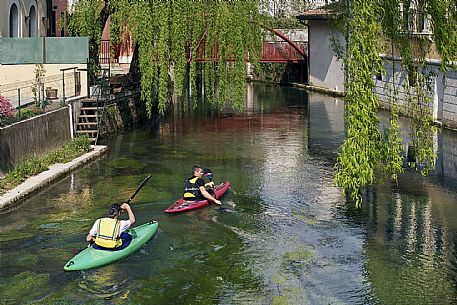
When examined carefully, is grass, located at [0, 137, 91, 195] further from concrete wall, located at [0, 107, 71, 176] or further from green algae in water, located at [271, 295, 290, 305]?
green algae in water, located at [271, 295, 290, 305]

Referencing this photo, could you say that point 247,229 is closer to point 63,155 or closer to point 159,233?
point 159,233

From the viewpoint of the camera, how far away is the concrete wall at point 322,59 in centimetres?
5128

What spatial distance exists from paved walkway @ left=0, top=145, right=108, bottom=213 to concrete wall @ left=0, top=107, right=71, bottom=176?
72 cm

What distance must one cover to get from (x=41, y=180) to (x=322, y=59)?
35.6 m

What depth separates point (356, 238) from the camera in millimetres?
16688

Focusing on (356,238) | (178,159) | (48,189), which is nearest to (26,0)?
(178,159)

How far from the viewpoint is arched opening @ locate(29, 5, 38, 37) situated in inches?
1453

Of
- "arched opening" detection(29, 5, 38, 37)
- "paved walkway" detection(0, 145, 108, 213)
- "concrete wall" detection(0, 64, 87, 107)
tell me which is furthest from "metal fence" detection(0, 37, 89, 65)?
"arched opening" detection(29, 5, 38, 37)

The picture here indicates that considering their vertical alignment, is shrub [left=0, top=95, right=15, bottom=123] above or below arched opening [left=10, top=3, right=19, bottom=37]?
below

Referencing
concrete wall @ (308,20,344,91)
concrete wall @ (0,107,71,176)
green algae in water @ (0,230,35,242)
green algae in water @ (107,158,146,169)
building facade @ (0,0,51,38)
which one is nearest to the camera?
green algae in water @ (0,230,35,242)

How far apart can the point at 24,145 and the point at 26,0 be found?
15.1 m

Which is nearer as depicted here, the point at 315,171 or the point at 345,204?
the point at 345,204

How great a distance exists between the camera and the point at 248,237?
16.9 metres

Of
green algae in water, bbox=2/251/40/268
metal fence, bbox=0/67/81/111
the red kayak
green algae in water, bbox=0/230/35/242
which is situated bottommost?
green algae in water, bbox=2/251/40/268
